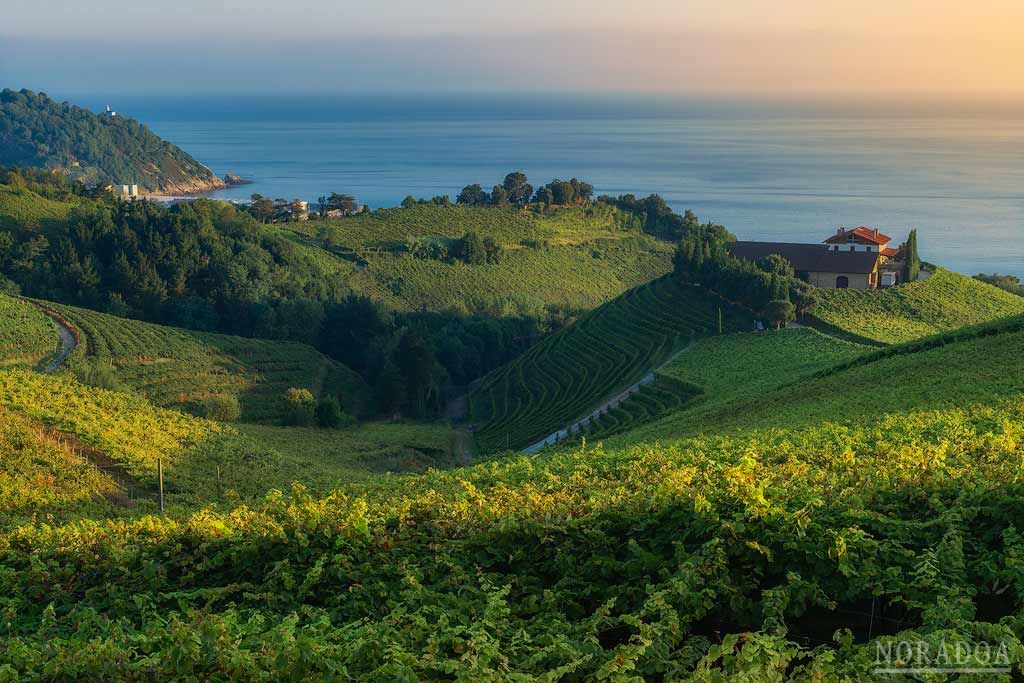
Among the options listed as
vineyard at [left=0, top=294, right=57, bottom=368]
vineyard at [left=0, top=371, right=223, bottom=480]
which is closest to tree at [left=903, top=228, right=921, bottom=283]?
vineyard at [left=0, top=371, right=223, bottom=480]

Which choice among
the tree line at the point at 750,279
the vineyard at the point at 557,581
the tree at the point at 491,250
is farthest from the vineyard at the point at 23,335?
the tree at the point at 491,250

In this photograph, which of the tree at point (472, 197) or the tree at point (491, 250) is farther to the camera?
the tree at point (472, 197)

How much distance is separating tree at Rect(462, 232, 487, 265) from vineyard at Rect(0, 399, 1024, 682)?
205 ft

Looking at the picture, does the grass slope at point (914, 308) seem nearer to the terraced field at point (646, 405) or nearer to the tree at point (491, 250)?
the terraced field at point (646, 405)

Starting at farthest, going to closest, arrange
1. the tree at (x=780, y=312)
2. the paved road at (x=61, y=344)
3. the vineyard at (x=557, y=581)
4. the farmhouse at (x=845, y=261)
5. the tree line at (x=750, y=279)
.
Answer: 1. the farmhouse at (x=845, y=261)
2. the tree line at (x=750, y=279)
3. the tree at (x=780, y=312)
4. the paved road at (x=61, y=344)
5. the vineyard at (x=557, y=581)

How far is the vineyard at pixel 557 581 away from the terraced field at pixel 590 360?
2650cm

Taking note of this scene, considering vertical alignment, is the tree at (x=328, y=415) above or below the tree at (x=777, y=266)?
below

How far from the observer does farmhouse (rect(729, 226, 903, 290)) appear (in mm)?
48156

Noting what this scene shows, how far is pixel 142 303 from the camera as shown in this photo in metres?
56.8

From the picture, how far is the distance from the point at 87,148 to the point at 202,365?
14425 cm

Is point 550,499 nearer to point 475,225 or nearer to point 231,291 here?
point 231,291

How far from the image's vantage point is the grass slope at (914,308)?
4275cm

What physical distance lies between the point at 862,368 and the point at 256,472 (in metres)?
15.5

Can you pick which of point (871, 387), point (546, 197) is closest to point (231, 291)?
point (546, 197)
